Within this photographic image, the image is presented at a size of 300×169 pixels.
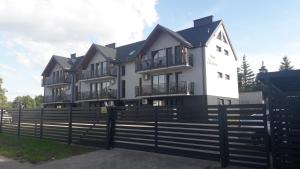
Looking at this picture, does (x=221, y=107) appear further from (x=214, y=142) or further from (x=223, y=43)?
(x=223, y=43)

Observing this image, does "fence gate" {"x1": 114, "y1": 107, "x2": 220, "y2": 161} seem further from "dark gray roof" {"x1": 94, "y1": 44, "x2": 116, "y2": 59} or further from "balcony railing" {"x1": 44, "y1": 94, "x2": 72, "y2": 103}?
"balcony railing" {"x1": 44, "y1": 94, "x2": 72, "y2": 103}

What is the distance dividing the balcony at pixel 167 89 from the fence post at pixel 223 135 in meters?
19.7

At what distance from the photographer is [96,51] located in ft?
122

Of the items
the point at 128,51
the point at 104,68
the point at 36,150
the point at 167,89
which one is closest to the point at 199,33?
the point at 167,89

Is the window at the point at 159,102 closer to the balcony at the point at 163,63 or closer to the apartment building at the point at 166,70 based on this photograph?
the apartment building at the point at 166,70

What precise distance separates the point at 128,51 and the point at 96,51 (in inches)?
166

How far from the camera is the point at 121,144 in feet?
33.1

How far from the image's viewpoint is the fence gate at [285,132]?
6.36 metres

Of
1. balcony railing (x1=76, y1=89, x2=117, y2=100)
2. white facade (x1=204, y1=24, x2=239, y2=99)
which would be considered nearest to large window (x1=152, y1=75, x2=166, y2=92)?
white facade (x1=204, y1=24, x2=239, y2=99)

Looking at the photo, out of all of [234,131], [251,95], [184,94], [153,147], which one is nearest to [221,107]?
[234,131]

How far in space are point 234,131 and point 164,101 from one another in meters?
22.8

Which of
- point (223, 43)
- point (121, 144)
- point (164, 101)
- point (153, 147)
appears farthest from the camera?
point (223, 43)

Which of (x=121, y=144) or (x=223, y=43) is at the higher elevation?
(x=223, y=43)

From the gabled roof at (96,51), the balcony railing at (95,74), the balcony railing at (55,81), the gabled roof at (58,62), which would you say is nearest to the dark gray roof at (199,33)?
the balcony railing at (95,74)
